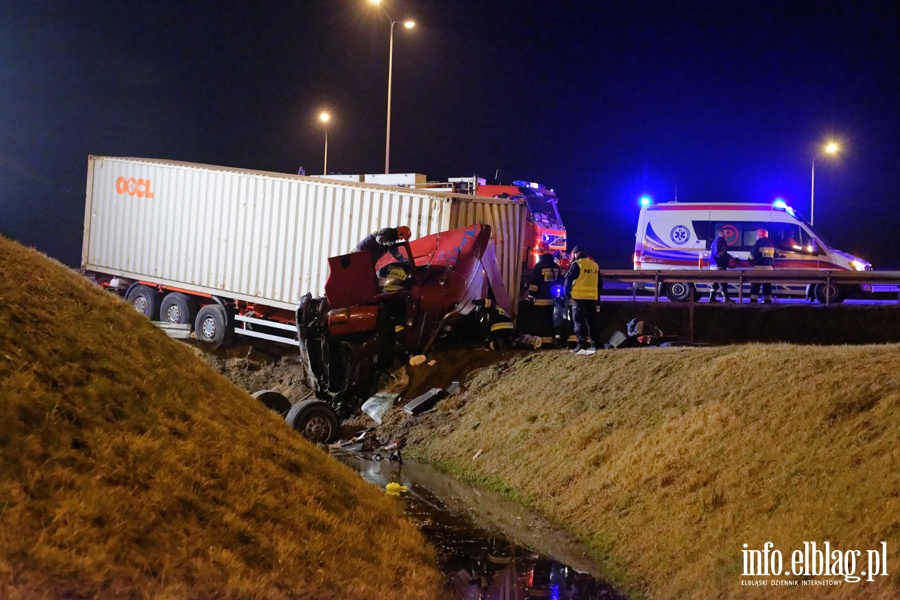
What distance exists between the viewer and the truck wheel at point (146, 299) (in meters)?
19.9

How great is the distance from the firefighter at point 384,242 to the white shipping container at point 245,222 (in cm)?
179

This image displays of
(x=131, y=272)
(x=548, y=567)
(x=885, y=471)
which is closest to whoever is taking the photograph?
(x=885, y=471)

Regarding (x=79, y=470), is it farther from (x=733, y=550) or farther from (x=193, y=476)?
(x=733, y=550)

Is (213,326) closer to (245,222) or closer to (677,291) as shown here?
(245,222)

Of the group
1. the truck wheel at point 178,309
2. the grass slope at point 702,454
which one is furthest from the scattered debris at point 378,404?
the truck wheel at point 178,309

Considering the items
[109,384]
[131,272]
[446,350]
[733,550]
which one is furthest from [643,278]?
[109,384]

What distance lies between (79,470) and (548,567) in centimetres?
405

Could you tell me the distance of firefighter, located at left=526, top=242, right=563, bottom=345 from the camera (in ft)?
54.8

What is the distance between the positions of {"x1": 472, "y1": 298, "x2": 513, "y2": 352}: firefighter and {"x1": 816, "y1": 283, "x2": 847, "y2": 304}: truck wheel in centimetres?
656

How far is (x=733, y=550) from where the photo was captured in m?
6.43

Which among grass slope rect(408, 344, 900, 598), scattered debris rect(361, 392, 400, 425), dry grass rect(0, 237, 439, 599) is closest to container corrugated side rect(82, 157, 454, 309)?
scattered debris rect(361, 392, 400, 425)

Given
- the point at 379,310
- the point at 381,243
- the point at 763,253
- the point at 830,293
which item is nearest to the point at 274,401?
the point at 379,310

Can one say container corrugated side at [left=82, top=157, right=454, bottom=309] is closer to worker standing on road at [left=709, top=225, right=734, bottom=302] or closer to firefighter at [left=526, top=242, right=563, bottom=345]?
firefighter at [left=526, top=242, right=563, bottom=345]

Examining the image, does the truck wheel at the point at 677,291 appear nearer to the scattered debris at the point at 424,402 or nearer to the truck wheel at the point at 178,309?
the scattered debris at the point at 424,402
